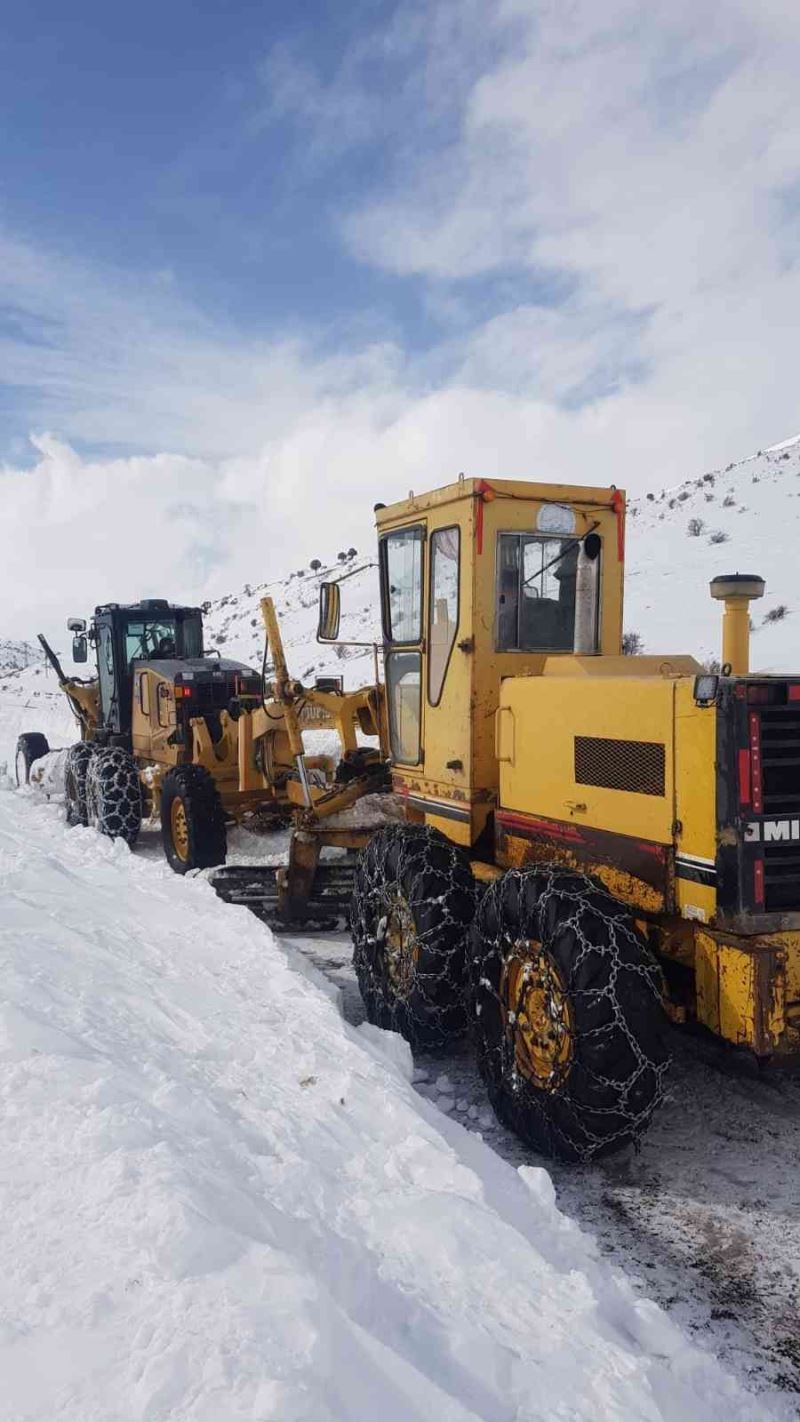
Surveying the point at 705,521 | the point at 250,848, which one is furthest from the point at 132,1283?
the point at 705,521

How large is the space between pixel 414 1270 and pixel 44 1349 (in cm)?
104

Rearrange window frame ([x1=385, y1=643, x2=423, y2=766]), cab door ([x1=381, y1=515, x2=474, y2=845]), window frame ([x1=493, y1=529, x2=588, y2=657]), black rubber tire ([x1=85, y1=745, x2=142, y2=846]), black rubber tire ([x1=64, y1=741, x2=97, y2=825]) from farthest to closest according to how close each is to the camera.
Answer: black rubber tire ([x1=64, y1=741, x2=97, y2=825]) < black rubber tire ([x1=85, y1=745, x2=142, y2=846]) < window frame ([x1=385, y1=643, x2=423, y2=766]) < cab door ([x1=381, y1=515, x2=474, y2=845]) < window frame ([x1=493, y1=529, x2=588, y2=657])

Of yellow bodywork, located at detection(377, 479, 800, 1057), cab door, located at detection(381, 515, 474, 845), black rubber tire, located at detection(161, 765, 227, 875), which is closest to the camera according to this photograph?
yellow bodywork, located at detection(377, 479, 800, 1057)

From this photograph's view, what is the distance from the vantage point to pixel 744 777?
388 cm

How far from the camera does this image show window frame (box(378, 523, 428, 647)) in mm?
6113

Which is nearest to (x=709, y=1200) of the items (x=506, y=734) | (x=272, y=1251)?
(x=272, y=1251)

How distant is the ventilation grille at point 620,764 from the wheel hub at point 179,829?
19.0 ft

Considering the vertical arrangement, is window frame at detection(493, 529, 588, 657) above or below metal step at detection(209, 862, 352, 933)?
above

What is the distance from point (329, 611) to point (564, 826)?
216 cm

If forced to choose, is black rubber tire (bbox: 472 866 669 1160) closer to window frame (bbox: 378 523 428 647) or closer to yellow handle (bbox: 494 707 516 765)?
yellow handle (bbox: 494 707 516 765)

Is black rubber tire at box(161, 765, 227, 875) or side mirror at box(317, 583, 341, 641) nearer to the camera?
side mirror at box(317, 583, 341, 641)

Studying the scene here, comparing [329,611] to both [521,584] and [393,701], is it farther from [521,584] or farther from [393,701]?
[521,584]

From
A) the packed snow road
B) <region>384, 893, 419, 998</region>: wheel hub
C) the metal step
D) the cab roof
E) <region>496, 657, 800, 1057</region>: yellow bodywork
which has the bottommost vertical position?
the packed snow road

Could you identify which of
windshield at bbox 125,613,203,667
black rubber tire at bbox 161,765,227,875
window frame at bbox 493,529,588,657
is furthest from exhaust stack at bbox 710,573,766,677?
windshield at bbox 125,613,203,667
